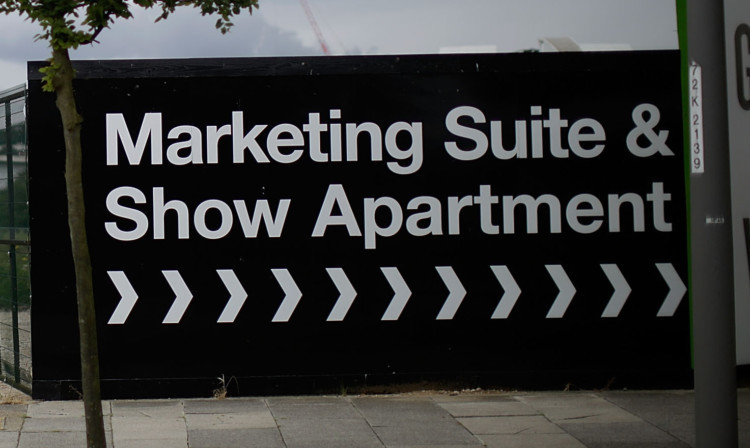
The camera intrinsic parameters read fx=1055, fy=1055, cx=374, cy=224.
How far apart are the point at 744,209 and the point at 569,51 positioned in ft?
7.74

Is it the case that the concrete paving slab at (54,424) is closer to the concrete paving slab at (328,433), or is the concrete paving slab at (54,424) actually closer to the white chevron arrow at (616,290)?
the concrete paving slab at (328,433)

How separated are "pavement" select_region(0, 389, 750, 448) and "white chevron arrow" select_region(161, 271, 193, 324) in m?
0.68

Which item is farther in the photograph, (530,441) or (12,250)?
(12,250)

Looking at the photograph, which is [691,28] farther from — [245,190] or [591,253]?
[245,190]

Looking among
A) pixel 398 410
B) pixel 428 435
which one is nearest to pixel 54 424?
pixel 398 410

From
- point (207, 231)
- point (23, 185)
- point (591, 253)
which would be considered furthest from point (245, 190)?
point (591, 253)

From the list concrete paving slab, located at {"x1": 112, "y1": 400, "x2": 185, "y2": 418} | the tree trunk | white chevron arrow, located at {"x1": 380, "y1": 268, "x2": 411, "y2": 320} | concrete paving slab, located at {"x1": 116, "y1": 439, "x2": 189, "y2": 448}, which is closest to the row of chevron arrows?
white chevron arrow, located at {"x1": 380, "y1": 268, "x2": 411, "y2": 320}

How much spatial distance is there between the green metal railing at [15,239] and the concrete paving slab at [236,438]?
2.34 m

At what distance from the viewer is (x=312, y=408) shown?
8.33m

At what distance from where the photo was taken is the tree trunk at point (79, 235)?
582 cm

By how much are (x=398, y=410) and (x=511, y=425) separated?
97 centimetres

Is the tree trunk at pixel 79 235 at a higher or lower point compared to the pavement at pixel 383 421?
higher

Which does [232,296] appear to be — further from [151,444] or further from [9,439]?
[9,439]

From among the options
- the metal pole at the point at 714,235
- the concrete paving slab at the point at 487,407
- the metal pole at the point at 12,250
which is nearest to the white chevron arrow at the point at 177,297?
the metal pole at the point at 12,250
